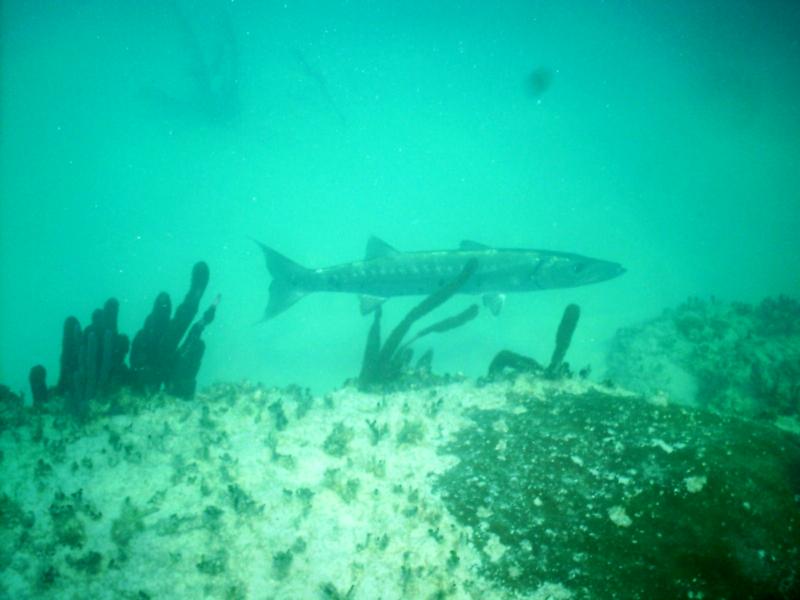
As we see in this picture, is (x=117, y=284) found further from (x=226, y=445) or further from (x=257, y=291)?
(x=226, y=445)

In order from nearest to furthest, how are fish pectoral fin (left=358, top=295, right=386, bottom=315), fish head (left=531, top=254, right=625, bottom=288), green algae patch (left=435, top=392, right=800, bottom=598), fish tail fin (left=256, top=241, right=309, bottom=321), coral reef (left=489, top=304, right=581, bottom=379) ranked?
green algae patch (left=435, top=392, right=800, bottom=598)
coral reef (left=489, top=304, right=581, bottom=379)
fish pectoral fin (left=358, top=295, right=386, bottom=315)
fish tail fin (left=256, top=241, right=309, bottom=321)
fish head (left=531, top=254, right=625, bottom=288)

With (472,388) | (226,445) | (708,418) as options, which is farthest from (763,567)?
(226,445)

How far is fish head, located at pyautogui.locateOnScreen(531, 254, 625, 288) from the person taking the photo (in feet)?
30.3

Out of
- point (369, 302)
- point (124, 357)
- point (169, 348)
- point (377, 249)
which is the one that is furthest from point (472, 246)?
point (124, 357)

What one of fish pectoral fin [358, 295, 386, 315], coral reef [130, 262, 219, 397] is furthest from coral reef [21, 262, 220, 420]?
fish pectoral fin [358, 295, 386, 315]

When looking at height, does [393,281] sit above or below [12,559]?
above

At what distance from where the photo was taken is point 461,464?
416 centimetres

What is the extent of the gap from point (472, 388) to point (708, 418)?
266 centimetres

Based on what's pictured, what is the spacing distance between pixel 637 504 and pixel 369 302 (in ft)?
18.9

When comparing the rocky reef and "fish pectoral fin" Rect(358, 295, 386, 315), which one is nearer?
the rocky reef

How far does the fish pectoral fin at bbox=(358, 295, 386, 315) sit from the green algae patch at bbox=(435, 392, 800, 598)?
419 centimetres

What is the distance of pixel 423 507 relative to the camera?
3.64 metres

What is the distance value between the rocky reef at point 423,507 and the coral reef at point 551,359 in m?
0.82

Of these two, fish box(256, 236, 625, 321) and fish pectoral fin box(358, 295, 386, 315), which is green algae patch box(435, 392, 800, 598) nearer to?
fish pectoral fin box(358, 295, 386, 315)
